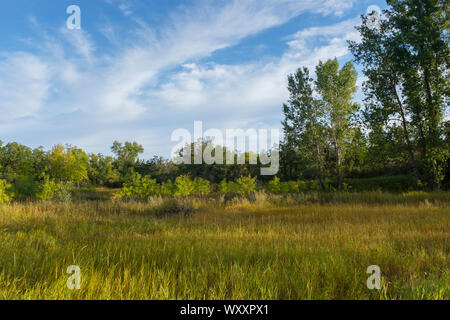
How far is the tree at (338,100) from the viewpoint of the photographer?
2070cm

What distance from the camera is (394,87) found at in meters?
15.3

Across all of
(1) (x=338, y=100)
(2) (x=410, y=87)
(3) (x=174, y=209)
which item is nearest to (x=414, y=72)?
(2) (x=410, y=87)

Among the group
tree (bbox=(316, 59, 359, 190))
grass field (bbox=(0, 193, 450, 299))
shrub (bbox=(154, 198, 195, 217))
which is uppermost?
tree (bbox=(316, 59, 359, 190))

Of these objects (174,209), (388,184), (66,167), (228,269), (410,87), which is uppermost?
(410,87)

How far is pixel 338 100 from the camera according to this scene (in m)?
21.9

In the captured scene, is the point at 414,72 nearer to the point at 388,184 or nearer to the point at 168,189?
the point at 388,184

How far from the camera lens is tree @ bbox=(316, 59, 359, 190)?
2070 centimetres

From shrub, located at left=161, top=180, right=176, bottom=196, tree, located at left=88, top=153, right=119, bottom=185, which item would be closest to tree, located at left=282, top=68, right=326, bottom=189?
shrub, located at left=161, top=180, right=176, bottom=196

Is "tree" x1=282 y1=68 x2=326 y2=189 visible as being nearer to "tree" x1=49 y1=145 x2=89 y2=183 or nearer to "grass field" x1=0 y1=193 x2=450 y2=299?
"grass field" x1=0 y1=193 x2=450 y2=299

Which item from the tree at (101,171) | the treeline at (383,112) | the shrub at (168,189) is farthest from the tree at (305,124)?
the tree at (101,171)
